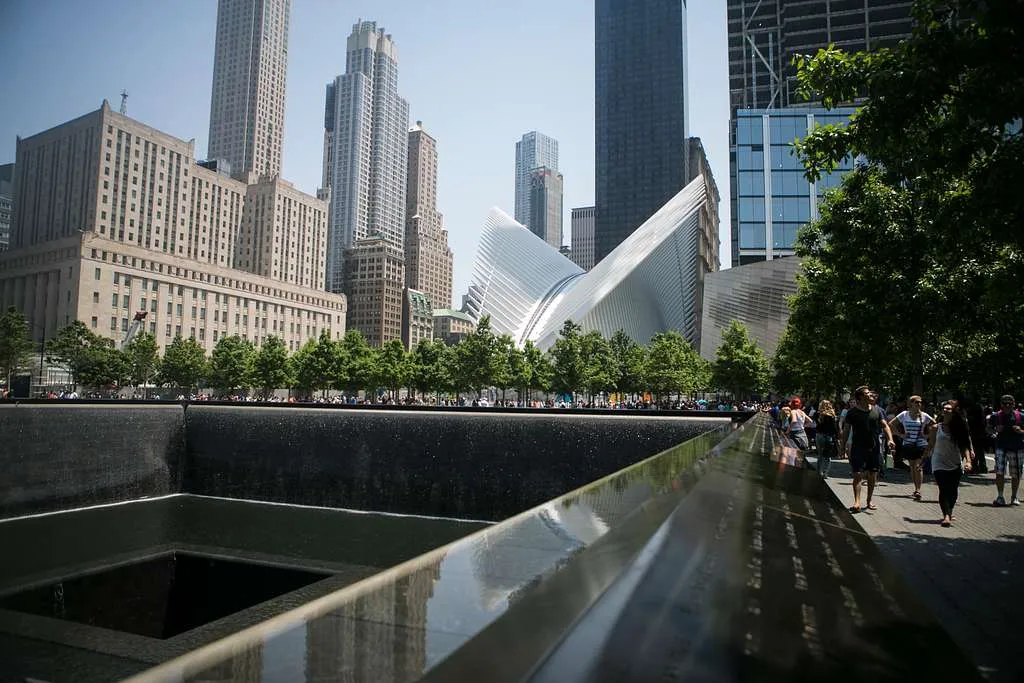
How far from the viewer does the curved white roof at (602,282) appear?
69312 mm

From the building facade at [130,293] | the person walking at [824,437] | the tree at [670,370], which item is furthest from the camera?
the building facade at [130,293]

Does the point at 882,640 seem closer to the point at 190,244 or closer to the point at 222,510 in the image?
the point at 222,510

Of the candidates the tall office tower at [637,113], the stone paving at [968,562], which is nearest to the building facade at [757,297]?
the stone paving at [968,562]

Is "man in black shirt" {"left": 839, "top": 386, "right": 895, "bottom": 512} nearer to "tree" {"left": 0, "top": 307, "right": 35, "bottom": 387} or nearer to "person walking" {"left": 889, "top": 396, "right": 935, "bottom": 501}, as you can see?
"person walking" {"left": 889, "top": 396, "right": 935, "bottom": 501}

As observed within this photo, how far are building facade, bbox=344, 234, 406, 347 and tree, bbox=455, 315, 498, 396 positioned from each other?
94.6 metres

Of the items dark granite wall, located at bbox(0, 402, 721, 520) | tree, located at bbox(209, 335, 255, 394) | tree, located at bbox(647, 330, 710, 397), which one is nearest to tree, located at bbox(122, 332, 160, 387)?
tree, located at bbox(209, 335, 255, 394)

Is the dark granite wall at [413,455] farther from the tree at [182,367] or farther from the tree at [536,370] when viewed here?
the tree at [182,367]

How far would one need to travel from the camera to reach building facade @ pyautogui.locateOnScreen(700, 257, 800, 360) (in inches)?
2192

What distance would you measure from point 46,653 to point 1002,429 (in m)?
13.2

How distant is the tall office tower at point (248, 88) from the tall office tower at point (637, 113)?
87.5m

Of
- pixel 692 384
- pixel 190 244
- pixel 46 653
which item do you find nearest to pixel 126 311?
pixel 190 244

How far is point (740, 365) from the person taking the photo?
49781mm

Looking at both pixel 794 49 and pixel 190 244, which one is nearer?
pixel 794 49

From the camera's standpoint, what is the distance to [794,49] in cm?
8838
